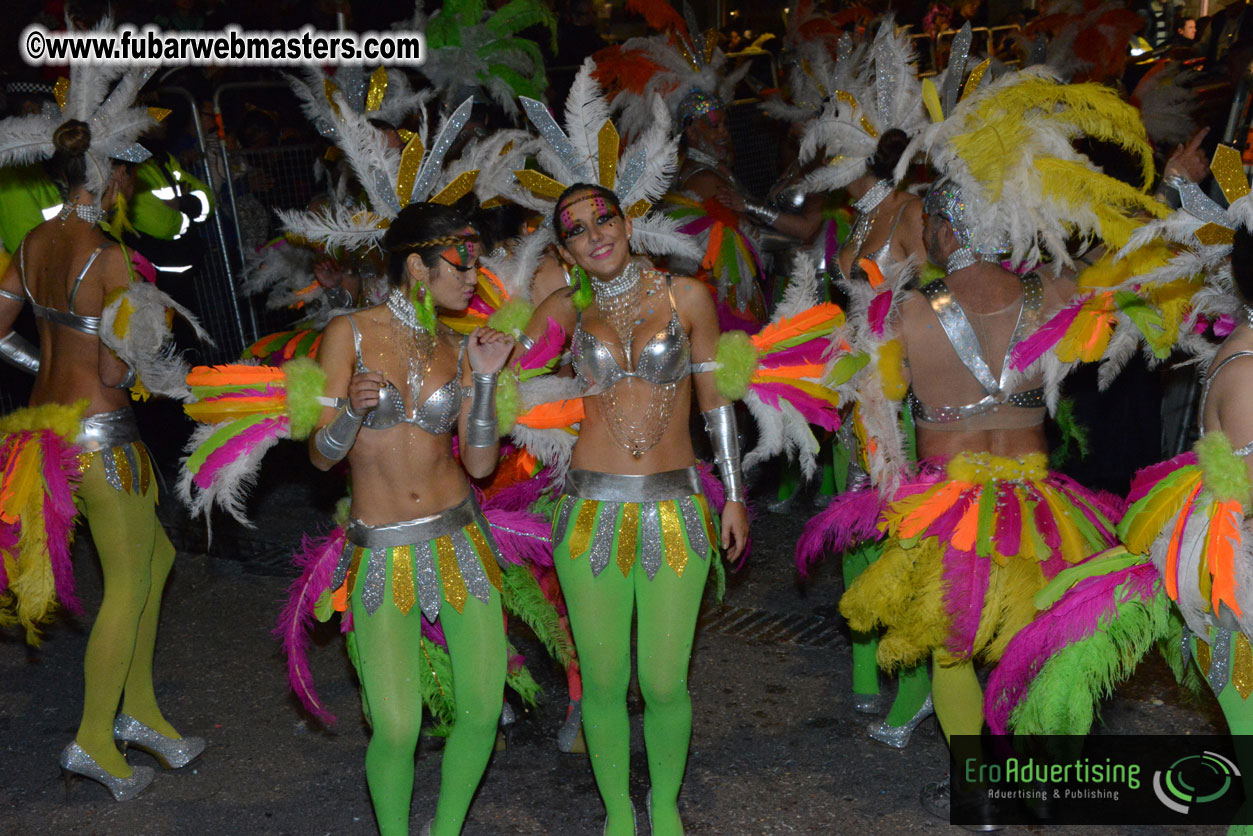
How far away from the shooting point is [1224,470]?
8.86 feet

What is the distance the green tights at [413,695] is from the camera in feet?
10.5

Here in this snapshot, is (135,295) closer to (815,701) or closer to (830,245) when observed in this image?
(815,701)

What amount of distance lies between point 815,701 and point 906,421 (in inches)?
45.6

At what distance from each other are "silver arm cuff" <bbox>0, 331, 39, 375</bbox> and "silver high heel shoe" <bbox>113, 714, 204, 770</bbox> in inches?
50.5

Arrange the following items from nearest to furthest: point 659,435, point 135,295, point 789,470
Result: point 659,435 < point 135,295 < point 789,470

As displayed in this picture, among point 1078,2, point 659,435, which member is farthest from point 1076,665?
point 1078,2

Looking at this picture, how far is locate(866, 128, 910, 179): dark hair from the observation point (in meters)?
4.78

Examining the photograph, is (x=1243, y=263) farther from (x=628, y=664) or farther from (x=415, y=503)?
(x=415, y=503)

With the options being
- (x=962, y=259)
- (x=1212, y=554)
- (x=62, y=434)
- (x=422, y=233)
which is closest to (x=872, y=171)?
(x=962, y=259)

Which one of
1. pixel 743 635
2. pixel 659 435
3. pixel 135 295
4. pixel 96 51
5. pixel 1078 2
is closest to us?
pixel 659 435

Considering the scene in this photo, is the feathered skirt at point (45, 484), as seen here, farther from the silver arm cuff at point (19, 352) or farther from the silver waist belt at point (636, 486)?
the silver waist belt at point (636, 486)

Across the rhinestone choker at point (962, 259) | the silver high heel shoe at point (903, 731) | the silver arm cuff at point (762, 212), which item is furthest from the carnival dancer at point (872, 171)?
the silver arm cuff at point (762, 212)

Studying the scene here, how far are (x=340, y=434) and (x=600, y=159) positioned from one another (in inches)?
46.4

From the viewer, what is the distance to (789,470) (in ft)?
22.1
